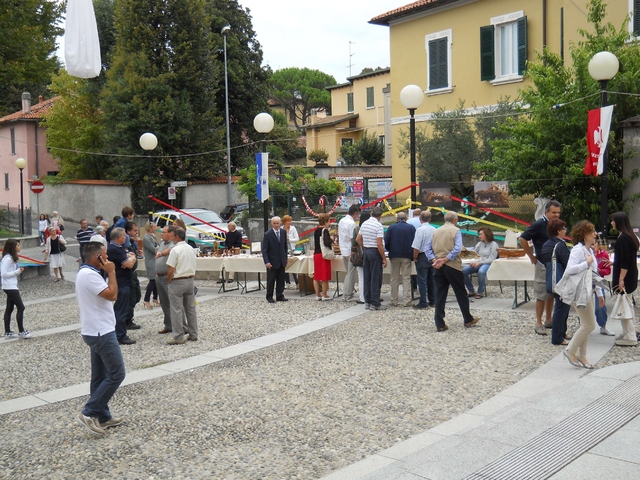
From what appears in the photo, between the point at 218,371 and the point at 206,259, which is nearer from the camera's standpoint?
the point at 218,371

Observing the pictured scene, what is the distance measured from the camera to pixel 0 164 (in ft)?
172

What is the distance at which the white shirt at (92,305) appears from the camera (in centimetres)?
637

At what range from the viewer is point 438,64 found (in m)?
25.9

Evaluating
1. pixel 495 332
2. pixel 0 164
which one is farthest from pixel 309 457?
pixel 0 164

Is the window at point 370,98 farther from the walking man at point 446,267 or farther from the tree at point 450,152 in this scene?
the walking man at point 446,267

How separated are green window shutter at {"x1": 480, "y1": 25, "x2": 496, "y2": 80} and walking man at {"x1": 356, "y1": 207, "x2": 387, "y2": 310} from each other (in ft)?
44.4

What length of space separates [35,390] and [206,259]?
304 inches

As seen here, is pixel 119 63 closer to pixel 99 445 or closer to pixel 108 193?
pixel 108 193

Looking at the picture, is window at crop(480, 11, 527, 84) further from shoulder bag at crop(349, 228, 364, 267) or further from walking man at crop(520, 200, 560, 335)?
walking man at crop(520, 200, 560, 335)

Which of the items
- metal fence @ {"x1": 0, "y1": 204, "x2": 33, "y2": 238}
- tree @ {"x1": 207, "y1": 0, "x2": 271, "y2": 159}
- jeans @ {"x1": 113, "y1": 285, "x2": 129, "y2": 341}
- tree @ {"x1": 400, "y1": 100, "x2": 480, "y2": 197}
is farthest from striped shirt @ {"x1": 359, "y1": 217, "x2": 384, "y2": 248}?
tree @ {"x1": 207, "y1": 0, "x2": 271, "y2": 159}

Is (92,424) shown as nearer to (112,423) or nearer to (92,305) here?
(112,423)

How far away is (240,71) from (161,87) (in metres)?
8.32

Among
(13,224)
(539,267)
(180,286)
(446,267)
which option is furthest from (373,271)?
(13,224)

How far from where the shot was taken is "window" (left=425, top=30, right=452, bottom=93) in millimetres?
25516
